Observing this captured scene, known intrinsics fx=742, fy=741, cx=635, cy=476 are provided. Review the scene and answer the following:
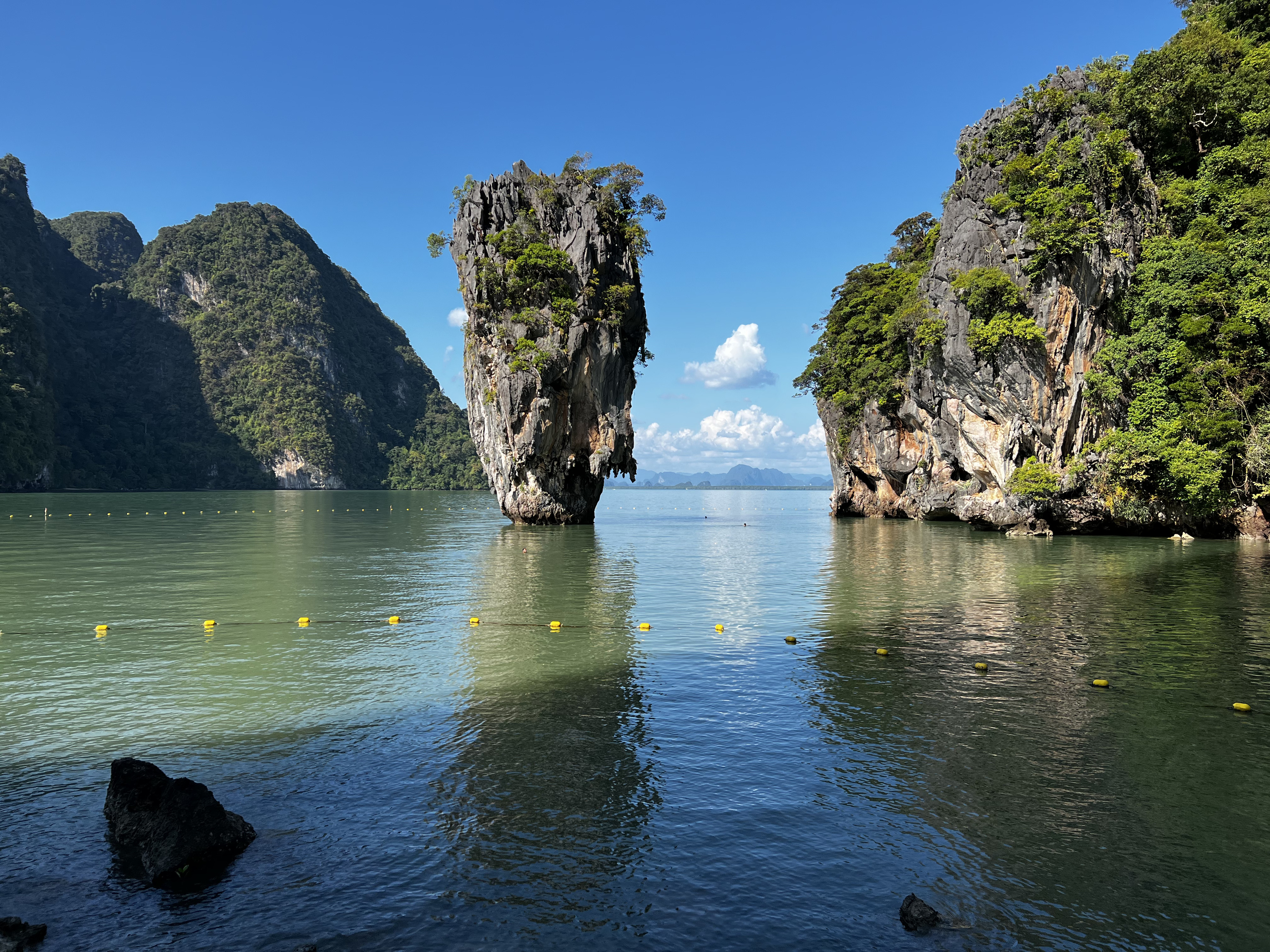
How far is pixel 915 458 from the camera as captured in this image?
203ft

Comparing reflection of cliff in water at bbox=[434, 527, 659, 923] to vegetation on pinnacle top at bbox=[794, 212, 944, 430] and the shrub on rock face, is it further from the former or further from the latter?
vegetation on pinnacle top at bbox=[794, 212, 944, 430]

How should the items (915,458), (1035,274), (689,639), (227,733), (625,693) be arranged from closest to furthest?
(227,733) < (625,693) < (689,639) < (1035,274) < (915,458)

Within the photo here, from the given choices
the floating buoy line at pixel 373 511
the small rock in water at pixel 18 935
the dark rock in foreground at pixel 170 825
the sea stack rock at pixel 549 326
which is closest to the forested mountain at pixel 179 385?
the floating buoy line at pixel 373 511

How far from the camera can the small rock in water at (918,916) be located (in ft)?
19.8

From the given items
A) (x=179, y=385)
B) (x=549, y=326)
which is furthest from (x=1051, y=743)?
(x=179, y=385)

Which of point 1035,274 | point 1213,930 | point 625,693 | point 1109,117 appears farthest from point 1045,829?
point 1109,117

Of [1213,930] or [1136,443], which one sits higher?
[1136,443]

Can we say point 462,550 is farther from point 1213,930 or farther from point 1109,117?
point 1109,117

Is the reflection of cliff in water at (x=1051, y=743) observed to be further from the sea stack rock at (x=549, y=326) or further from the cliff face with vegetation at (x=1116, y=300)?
the sea stack rock at (x=549, y=326)

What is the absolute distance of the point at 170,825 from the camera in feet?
22.9

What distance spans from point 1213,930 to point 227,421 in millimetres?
196105

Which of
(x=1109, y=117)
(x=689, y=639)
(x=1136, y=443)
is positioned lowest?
(x=689, y=639)

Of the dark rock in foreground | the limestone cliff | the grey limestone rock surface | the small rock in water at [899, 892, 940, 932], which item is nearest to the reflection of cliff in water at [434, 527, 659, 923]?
the dark rock in foreground

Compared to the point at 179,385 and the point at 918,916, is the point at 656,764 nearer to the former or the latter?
the point at 918,916
